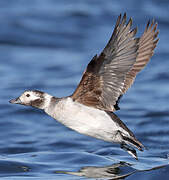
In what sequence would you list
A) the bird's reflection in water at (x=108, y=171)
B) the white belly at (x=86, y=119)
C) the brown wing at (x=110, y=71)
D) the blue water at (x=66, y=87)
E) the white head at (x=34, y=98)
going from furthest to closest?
the blue water at (x=66, y=87)
the white head at (x=34, y=98)
the bird's reflection in water at (x=108, y=171)
the white belly at (x=86, y=119)
the brown wing at (x=110, y=71)

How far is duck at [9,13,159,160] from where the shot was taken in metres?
5.80

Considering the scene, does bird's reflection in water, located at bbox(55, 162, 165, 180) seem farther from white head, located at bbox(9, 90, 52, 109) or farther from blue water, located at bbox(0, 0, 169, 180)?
white head, located at bbox(9, 90, 52, 109)

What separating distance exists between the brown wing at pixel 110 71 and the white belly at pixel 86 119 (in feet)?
0.29

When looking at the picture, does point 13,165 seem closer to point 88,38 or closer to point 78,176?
point 78,176

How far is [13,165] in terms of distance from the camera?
262 inches

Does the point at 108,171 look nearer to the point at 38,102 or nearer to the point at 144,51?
the point at 38,102

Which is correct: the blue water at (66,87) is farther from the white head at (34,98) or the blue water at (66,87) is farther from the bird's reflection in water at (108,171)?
the white head at (34,98)

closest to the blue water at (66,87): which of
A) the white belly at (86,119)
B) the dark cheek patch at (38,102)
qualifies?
the white belly at (86,119)

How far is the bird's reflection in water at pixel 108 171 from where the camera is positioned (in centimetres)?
611

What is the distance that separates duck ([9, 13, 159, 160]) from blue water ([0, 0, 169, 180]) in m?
0.55

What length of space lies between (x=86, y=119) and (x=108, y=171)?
0.78 metres

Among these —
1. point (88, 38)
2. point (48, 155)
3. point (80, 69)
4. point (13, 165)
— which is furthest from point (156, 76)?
point (13, 165)

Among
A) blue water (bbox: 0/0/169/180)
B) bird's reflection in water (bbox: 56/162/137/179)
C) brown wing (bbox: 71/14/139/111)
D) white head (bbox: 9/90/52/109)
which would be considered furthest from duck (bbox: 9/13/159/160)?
blue water (bbox: 0/0/169/180)

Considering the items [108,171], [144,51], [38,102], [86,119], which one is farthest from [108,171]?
[144,51]
